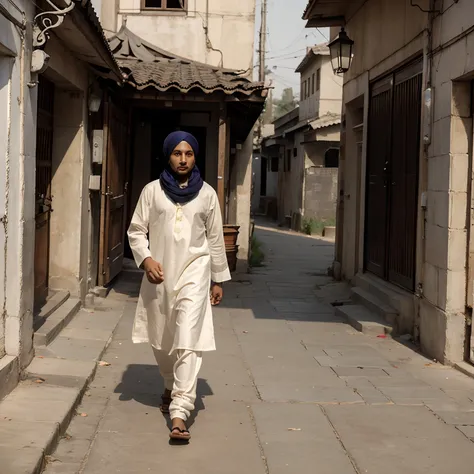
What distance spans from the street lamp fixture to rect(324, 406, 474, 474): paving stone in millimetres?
6570

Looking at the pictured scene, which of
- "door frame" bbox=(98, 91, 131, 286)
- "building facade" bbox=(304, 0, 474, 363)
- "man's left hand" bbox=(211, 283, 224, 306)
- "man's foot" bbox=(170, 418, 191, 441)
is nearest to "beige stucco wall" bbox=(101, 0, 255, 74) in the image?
"building facade" bbox=(304, 0, 474, 363)

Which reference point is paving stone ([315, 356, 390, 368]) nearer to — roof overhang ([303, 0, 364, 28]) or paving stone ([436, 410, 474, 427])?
paving stone ([436, 410, 474, 427])

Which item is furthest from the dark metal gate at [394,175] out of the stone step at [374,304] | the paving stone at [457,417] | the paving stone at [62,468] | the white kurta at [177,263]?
the paving stone at [62,468]

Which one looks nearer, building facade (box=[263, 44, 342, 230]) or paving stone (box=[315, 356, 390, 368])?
paving stone (box=[315, 356, 390, 368])

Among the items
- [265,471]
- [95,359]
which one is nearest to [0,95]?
[95,359]

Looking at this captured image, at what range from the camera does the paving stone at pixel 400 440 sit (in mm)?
4523

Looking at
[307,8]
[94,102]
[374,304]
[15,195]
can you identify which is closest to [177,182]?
[15,195]

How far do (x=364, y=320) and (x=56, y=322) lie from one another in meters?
3.49

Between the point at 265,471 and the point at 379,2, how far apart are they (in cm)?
744

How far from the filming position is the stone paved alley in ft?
14.9

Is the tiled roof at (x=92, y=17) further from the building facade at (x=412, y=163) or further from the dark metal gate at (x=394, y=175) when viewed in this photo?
the dark metal gate at (x=394, y=175)

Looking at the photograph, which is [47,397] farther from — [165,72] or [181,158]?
[165,72]

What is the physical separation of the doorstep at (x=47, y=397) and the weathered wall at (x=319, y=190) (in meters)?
19.8

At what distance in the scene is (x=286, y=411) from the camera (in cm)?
561
